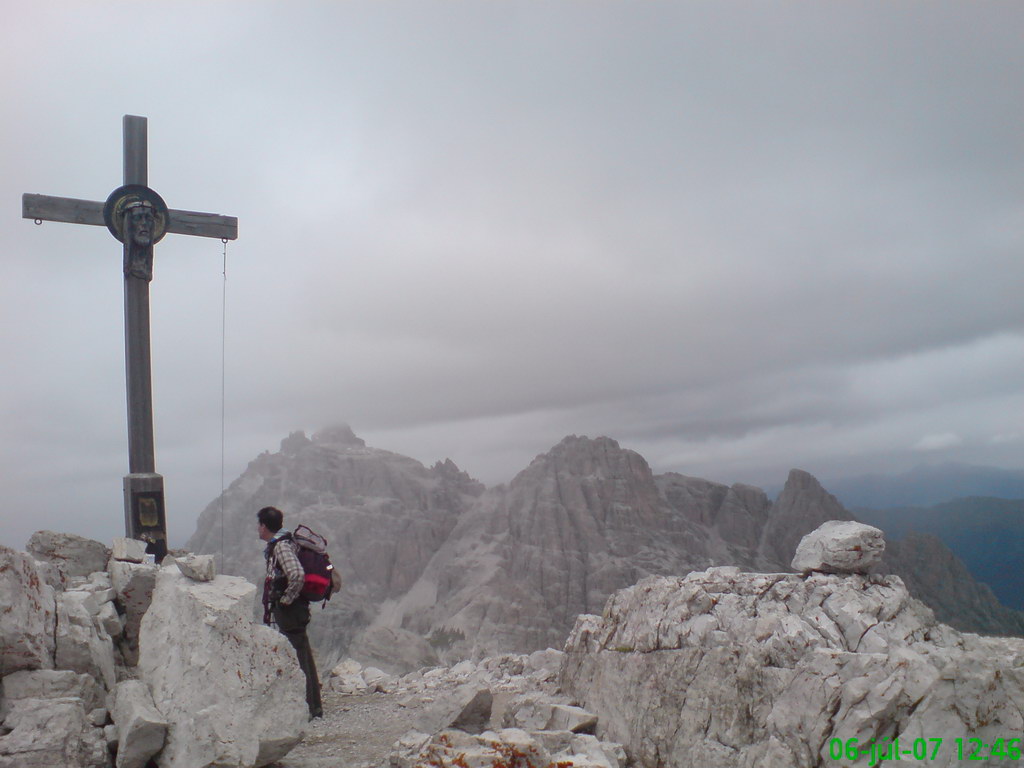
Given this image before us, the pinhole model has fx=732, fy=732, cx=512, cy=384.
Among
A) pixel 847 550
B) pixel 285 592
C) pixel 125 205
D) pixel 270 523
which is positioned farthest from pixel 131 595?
pixel 847 550

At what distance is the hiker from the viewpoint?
863 centimetres

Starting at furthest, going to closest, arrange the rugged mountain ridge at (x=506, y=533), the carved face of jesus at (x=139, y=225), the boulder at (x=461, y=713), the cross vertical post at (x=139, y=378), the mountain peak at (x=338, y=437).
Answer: the mountain peak at (x=338, y=437) < the rugged mountain ridge at (x=506, y=533) < the carved face of jesus at (x=139, y=225) < the cross vertical post at (x=139, y=378) < the boulder at (x=461, y=713)

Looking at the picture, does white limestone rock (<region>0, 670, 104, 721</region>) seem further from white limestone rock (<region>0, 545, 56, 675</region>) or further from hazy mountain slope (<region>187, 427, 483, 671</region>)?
hazy mountain slope (<region>187, 427, 483, 671</region>)

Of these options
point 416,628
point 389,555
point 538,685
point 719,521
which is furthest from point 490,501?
point 538,685

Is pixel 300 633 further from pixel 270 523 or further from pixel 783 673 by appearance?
pixel 783 673

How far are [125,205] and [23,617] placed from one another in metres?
9.33

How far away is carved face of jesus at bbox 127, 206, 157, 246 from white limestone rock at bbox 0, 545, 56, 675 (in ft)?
26.7

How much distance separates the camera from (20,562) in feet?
22.2

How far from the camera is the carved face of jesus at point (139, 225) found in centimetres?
1352

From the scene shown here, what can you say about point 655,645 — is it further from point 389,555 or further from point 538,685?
point 389,555

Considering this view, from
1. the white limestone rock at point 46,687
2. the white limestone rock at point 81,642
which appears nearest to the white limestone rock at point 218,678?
the white limestone rock at point 81,642

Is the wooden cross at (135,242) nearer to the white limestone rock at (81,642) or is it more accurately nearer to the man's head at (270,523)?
the man's head at (270,523)

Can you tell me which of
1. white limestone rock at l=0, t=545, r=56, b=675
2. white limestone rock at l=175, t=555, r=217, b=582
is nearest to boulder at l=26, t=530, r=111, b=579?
white limestone rock at l=0, t=545, r=56, b=675

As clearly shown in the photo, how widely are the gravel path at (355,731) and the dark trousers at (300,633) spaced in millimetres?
295
